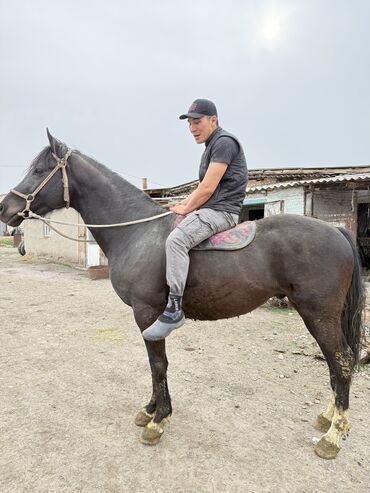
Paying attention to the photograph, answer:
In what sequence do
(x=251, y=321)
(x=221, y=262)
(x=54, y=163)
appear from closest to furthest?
(x=221, y=262), (x=54, y=163), (x=251, y=321)

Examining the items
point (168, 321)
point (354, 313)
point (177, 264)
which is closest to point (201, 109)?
point (177, 264)

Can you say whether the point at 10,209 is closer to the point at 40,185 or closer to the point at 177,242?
the point at 40,185

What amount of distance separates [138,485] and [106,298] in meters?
6.66

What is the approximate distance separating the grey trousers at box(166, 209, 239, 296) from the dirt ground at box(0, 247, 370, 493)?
1.39 meters

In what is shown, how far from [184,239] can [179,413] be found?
187 centimetres

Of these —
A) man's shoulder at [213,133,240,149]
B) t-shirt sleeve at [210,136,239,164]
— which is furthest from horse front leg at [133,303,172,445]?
man's shoulder at [213,133,240,149]

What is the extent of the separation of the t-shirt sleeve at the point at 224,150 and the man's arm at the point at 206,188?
0.14 ft

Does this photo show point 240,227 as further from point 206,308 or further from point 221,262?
point 206,308

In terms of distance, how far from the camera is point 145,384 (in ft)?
12.6

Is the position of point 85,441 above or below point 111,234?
below

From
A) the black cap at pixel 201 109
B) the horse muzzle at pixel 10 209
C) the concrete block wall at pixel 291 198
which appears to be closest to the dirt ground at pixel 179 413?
the horse muzzle at pixel 10 209

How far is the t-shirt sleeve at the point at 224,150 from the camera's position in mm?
2619

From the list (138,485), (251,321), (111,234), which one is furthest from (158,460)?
(251,321)

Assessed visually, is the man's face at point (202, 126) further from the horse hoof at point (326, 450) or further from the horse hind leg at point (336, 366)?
the horse hoof at point (326, 450)
